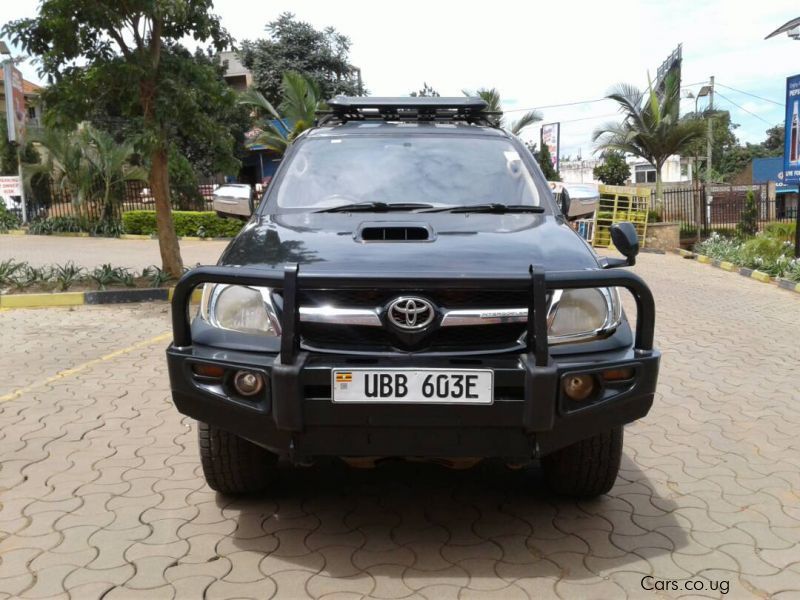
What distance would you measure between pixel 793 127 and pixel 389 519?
44.9 ft

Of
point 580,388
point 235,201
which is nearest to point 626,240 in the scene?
point 580,388

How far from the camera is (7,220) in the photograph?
23.1 m

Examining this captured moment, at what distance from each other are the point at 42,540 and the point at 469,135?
300 centimetres

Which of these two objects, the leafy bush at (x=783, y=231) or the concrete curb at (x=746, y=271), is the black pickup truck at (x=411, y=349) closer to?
the concrete curb at (x=746, y=271)

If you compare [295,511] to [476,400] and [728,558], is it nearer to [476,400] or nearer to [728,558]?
[476,400]

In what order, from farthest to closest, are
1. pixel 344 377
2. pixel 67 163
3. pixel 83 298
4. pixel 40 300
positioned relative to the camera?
pixel 67 163
pixel 83 298
pixel 40 300
pixel 344 377

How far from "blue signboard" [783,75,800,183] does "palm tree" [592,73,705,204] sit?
7.50m

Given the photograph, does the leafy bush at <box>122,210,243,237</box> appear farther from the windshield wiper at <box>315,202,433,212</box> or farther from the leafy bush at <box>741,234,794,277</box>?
the windshield wiper at <box>315,202,433,212</box>

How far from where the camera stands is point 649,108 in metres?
22.0

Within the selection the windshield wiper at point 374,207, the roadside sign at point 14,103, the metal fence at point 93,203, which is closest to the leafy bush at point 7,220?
the metal fence at point 93,203

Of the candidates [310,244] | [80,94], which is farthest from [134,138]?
[310,244]

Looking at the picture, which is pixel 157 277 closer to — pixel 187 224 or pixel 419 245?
pixel 419 245

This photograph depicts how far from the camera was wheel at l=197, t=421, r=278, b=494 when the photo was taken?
3.12 m

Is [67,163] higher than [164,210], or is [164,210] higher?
[67,163]
